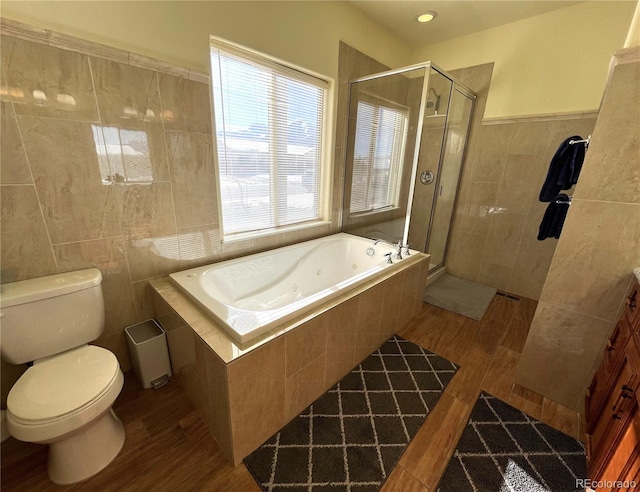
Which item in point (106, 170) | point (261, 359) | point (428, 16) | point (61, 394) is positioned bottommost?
point (61, 394)

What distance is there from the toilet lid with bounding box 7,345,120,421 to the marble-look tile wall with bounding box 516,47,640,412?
7.37ft

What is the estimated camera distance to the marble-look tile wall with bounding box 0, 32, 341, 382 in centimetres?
118

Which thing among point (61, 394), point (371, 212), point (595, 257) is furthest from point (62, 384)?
point (371, 212)

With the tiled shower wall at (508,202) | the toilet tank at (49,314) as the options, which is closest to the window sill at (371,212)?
the tiled shower wall at (508,202)

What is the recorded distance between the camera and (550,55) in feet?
7.55

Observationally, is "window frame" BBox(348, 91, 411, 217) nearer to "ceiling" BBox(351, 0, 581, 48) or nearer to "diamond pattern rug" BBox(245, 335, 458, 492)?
"ceiling" BBox(351, 0, 581, 48)

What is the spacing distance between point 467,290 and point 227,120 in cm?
284

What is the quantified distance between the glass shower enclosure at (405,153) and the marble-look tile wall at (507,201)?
0.58 ft

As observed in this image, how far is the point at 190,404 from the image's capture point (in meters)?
1.52

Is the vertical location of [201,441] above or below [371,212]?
below

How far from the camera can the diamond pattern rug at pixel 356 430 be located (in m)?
1.18

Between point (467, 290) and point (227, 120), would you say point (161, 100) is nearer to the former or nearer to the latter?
point (227, 120)

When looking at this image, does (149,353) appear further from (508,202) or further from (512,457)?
(508,202)

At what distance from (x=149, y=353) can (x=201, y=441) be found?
57cm
